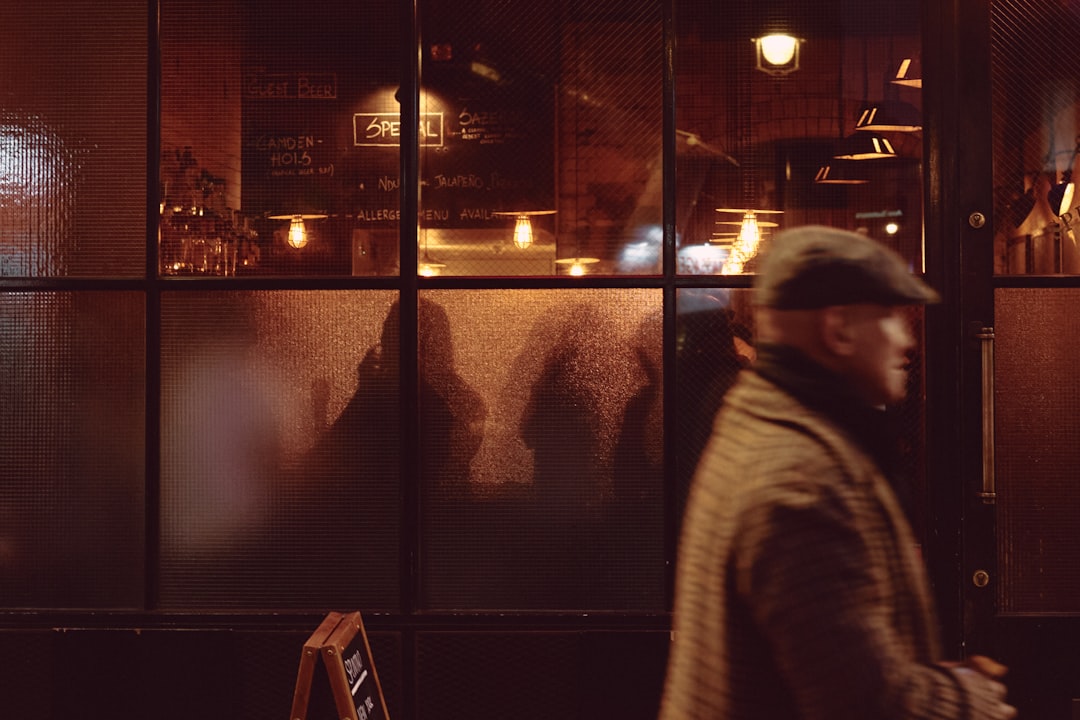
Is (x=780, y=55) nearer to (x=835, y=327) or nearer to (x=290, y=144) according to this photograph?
(x=290, y=144)

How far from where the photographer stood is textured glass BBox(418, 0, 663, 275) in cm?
529

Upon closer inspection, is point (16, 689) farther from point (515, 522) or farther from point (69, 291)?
point (515, 522)

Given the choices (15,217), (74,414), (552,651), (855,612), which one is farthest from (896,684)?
(15,217)

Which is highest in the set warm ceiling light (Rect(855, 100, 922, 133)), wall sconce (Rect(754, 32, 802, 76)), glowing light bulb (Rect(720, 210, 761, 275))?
wall sconce (Rect(754, 32, 802, 76))

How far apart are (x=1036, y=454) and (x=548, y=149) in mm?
2937

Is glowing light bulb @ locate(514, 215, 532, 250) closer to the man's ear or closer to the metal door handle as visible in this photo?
the metal door handle

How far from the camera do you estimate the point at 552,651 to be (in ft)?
17.0

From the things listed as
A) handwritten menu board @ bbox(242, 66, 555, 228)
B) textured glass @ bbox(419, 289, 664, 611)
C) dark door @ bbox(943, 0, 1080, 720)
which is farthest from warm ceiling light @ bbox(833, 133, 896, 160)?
handwritten menu board @ bbox(242, 66, 555, 228)

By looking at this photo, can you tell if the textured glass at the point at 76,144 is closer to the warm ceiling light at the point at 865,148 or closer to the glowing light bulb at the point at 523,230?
the glowing light bulb at the point at 523,230

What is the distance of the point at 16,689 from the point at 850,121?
5.21m

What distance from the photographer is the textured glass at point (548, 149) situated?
5293 millimetres

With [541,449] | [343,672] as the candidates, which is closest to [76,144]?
[541,449]

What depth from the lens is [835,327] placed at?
90.1 inches

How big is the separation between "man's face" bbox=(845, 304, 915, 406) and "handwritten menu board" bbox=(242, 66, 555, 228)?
3152mm
